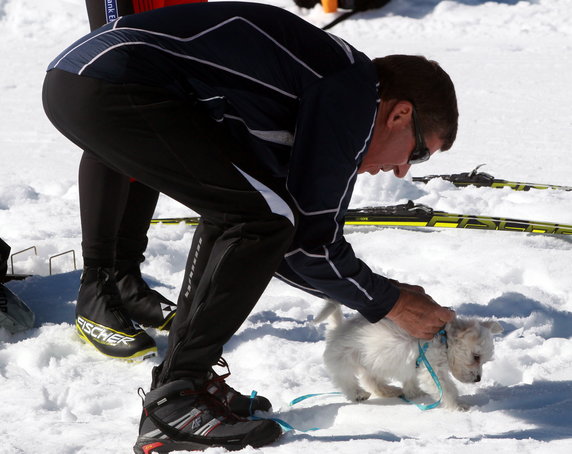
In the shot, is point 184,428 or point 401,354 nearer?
point 184,428

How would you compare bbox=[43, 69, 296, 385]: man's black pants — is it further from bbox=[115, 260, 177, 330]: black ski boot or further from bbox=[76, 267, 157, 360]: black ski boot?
bbox=[115, 260, 177, 330]: black ski boot

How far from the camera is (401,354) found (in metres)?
2.55

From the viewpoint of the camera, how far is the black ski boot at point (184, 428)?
217 cm

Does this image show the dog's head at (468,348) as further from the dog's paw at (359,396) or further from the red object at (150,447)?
the red object at (150,447)

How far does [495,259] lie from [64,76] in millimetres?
2529

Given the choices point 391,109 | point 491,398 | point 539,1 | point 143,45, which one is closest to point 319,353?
point 491,398

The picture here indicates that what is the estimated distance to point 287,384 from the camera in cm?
272

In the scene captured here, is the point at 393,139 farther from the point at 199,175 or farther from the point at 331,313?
the point at 331,313

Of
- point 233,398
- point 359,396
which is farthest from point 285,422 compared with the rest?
point 359,396

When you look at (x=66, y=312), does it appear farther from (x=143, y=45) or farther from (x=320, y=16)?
(x=320, y=16)

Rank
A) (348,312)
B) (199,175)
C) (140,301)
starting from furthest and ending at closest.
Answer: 1. (348,312)
2. (140,301)
3. (199,175)

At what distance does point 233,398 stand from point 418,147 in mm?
963

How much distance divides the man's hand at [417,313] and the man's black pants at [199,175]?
45 cm

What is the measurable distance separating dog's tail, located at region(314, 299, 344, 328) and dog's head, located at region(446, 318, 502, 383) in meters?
0.37
